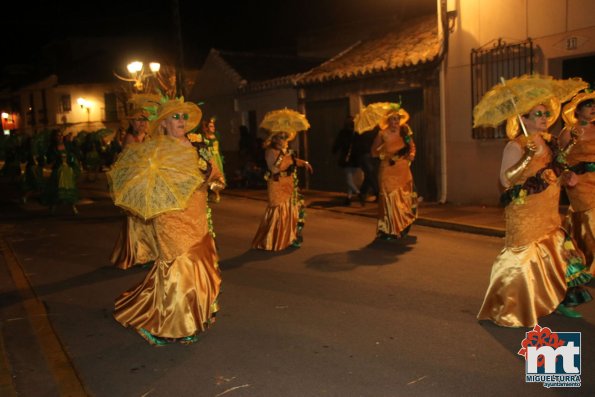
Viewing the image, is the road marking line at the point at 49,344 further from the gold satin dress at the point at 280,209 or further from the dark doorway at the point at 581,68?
the dark doorway at the point at 581,68

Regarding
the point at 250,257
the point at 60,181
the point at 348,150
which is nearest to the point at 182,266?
the point at 250,257

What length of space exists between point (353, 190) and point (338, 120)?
2.78 metres

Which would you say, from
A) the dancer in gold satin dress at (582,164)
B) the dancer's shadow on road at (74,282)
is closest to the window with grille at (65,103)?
the dancer's shadow on road at (74,282)

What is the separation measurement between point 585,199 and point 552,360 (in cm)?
258

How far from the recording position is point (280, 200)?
8477 millimetres

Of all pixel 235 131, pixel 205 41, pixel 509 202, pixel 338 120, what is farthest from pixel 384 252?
pixel 205 41

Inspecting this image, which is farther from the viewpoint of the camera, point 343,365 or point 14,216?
point 14,216

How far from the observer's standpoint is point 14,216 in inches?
531

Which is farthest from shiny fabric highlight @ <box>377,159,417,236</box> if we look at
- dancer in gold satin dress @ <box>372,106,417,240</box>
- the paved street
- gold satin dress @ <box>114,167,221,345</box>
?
gold satin dress @ <box>114,167,221,345</box>

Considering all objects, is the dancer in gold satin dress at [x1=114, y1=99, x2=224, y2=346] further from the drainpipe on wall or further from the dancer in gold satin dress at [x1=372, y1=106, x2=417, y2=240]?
the drainpipe on wall

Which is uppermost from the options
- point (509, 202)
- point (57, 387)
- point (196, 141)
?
point (196, 141)

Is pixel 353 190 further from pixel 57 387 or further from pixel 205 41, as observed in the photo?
pixel 205 41

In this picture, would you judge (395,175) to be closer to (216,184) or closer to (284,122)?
(284,122)

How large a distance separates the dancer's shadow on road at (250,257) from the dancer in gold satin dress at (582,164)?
376 cm
